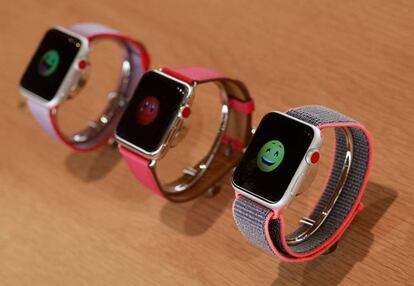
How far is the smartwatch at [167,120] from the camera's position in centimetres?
69

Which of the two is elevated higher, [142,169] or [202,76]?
[202,76]

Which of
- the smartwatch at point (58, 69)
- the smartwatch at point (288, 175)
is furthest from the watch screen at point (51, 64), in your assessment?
the smartwatch at point (288, 175)

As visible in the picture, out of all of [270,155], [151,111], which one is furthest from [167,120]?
[270,155]

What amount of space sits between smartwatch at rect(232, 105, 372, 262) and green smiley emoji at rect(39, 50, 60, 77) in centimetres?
29

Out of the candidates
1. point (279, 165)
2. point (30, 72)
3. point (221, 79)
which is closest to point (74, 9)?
point (30, 72)

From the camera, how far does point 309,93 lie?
74 cm

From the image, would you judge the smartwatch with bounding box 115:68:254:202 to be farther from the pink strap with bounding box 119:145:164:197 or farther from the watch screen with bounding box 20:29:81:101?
the watch screen with bounding box 20:29:81:101

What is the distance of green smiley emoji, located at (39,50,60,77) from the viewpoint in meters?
0.78

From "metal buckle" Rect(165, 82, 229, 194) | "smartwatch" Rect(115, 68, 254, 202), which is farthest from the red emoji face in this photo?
"metal buckle" Rect(165, 82, 229, 194)

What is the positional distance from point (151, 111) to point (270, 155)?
158 mm

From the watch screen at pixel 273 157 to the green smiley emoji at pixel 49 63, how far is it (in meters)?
0.29

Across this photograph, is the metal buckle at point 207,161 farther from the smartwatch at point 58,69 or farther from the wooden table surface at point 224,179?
the smartwatch at point 58,69

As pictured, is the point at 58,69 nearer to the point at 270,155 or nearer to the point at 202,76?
the point at 202,76

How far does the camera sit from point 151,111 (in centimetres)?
70
